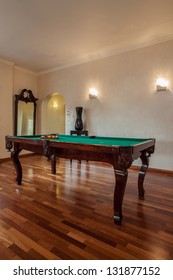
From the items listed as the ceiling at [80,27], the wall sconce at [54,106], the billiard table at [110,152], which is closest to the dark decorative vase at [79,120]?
the ceiling at [80,27]

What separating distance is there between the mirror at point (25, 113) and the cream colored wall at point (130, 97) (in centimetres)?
142

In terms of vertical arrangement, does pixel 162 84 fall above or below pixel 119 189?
above

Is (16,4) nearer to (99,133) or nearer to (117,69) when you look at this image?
(117,69)

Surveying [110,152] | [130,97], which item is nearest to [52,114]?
[130,97]

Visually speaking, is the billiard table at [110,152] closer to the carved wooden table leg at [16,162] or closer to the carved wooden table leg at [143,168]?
the carved wooden table leg at [143,168]

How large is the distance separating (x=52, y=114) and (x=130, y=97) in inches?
140

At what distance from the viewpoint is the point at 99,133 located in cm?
421

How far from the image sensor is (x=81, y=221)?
167cm

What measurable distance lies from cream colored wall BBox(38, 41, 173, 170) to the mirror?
4.66ft

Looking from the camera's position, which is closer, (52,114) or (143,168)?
(143,168)

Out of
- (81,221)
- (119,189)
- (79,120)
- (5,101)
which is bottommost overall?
(81,221)

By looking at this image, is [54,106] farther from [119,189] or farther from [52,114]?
[119,189]
